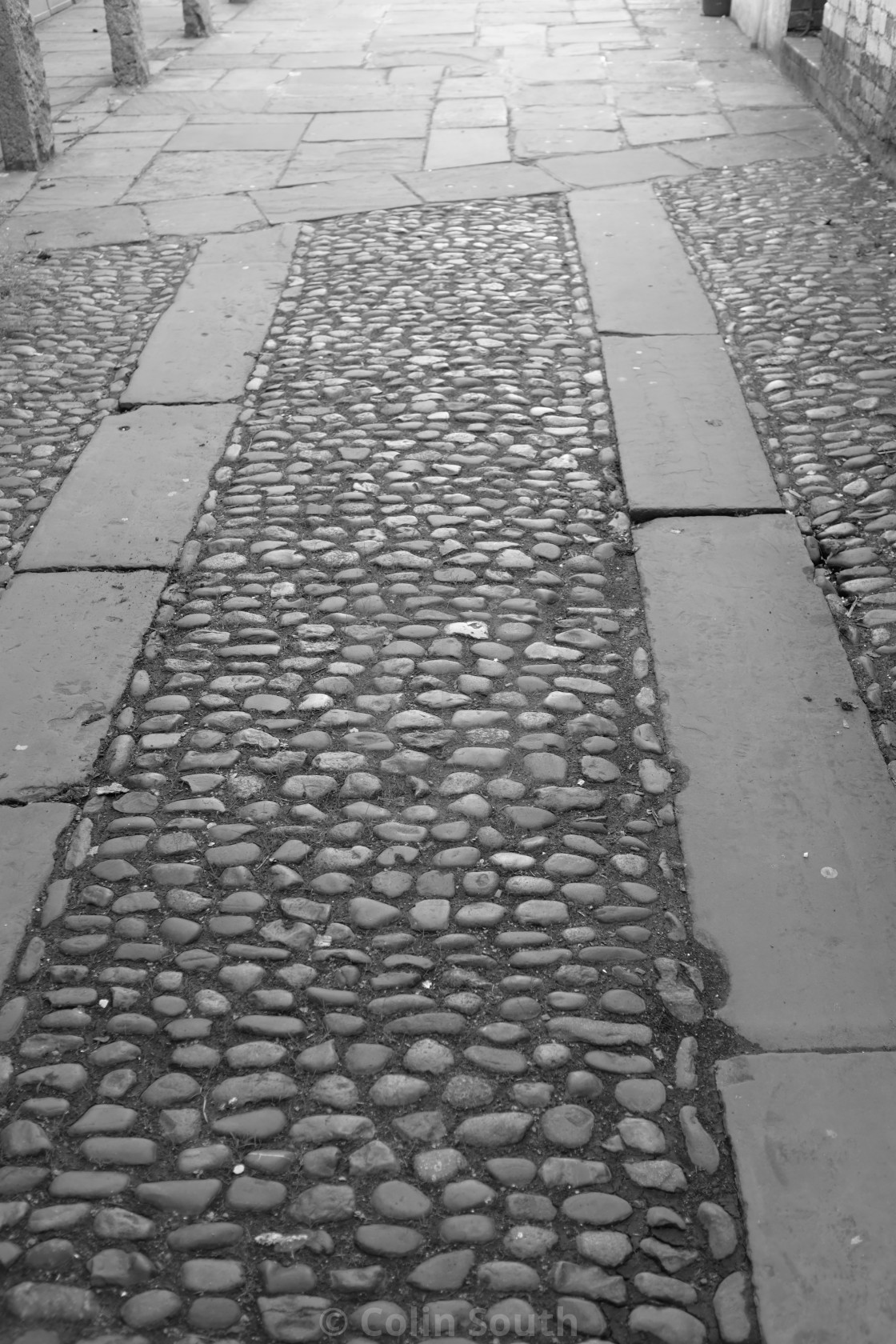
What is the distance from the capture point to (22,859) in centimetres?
254

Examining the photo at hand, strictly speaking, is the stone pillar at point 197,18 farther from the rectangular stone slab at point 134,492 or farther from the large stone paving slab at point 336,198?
the rectangular stone slab at point 134,492

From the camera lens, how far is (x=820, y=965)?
225cm

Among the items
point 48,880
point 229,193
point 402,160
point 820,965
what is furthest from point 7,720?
point 402,160

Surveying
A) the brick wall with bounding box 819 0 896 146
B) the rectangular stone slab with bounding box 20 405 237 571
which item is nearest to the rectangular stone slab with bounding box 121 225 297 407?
the rectangular stone slab with bounding box 20 405 237 571

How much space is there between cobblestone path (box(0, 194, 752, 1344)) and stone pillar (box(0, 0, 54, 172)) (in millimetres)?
4626

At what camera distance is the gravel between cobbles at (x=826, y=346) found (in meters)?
3.34

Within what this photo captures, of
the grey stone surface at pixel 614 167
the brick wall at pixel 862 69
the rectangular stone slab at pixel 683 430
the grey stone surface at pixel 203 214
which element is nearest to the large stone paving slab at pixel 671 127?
the grey stone surface at pixel 614 167

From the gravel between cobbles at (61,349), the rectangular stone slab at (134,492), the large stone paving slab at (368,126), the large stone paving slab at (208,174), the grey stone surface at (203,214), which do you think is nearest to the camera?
the rectangular stone slab at (134,492)

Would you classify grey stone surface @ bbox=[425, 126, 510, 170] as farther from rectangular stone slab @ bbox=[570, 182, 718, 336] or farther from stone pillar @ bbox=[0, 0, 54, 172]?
stone pillar @ bbox=[0, 0, 54, 172]

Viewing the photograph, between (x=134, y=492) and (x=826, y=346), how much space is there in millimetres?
2622

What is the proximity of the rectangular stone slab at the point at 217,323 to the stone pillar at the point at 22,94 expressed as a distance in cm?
200

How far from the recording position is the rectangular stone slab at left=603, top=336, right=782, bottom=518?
12.4ft

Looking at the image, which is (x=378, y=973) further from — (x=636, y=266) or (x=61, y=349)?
(x=636, y=266)

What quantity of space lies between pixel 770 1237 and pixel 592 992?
0.53 meters
